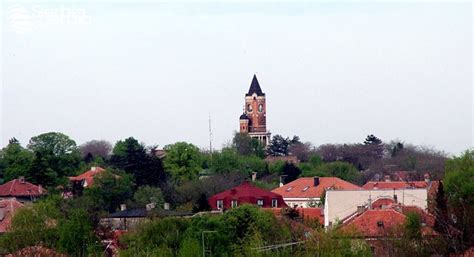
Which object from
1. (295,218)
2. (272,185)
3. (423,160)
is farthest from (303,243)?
(423,160)

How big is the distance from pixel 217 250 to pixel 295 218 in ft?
39.8

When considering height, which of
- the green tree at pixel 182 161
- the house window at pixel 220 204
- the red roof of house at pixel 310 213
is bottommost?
the red roof of house at pixel 310 213

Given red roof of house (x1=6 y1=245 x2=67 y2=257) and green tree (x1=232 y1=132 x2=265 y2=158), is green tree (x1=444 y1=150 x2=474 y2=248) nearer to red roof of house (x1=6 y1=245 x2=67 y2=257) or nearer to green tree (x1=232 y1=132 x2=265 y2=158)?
red roof of house (x1=6 y1=245 x2=67 y2=257)

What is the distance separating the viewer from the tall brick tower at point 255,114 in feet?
513

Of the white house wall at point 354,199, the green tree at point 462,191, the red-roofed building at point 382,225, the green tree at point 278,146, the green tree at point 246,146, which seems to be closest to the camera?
the green tree at point 462,191

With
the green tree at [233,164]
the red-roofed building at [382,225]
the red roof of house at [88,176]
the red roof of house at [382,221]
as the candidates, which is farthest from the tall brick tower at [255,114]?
the red roof of house at [382,221]

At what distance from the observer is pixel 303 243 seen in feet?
162

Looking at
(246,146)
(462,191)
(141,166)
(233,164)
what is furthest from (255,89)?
(462,191)

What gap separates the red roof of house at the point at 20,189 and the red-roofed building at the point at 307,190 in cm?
1370

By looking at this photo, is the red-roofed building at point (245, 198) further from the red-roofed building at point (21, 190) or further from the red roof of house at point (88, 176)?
the red roof of house at point (88, 176)

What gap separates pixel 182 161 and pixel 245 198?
2514 centimetres

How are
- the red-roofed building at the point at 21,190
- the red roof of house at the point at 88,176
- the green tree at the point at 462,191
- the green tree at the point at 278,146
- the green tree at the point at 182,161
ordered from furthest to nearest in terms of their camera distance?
the green tree at the point at 278,146 < the green tree at the point at 182,161 < the red roof of house at the point at 88,176 < the red-roofed building at the point at 21,190 < the green tree at the point at 462,191

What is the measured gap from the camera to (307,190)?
92062 mm

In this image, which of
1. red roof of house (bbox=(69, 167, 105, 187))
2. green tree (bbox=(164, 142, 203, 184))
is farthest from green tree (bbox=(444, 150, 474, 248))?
green tree (bbox=(164, 142, 203, 184))
